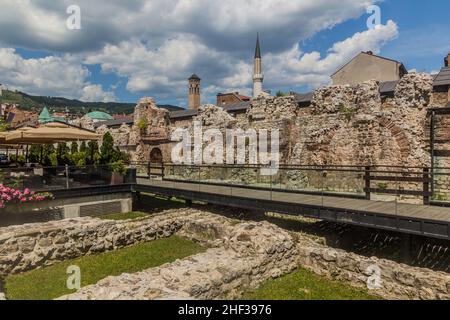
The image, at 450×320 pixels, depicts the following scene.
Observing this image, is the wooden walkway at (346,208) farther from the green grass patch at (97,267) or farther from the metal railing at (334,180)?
the green grass patch at (97,267)

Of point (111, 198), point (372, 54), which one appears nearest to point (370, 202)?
point (111, 198)

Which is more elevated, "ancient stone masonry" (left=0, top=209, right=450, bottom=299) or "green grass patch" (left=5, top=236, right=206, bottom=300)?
"ancient stone masonry" (left=0, top=209, right=450, bottom=299)

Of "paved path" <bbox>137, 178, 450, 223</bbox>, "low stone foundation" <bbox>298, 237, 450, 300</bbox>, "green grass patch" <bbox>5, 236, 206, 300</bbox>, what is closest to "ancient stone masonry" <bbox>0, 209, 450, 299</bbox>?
"low stone foundation" <bbox>298, 237, 450, 300</bbox>

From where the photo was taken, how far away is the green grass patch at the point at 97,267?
7930 mm

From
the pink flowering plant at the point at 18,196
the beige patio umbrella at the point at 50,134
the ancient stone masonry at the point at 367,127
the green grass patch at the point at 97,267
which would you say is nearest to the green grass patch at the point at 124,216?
the pink flowering plant at the point at 18,196

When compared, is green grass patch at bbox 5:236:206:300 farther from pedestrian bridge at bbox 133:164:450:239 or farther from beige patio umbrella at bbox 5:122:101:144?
beige patio umbrella at bbox 5:122:101:144

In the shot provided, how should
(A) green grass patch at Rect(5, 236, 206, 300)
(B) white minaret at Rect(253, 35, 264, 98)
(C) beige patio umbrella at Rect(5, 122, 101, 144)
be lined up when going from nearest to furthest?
(A) green grass patch at Rect(5, 236, 206, 300), (C) beige patio umbrella at Rect(5, 122, 101, 144), (B) white minaret at Rect(253, 35, 264, 98)

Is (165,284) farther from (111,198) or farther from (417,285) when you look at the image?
(111,198)

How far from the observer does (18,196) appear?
42.0 feet

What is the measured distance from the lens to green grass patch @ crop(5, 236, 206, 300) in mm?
7930

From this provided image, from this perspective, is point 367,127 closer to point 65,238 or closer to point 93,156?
point 65,238

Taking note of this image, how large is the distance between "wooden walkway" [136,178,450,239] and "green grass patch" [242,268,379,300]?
2037mm
